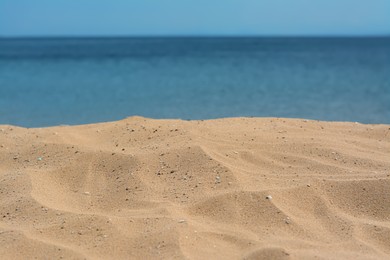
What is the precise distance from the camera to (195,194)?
13.8 ft

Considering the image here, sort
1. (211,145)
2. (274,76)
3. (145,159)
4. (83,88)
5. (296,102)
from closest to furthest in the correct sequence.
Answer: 1. (145,159)
2. (211,145)
3. (296,102)
4. (83,88)
5. (274,76)

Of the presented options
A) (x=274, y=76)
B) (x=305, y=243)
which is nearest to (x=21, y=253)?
(x=305, y=243)

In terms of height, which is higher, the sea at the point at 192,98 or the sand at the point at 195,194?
the sand at the point at 195,194

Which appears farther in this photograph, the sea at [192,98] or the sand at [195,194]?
the sea at [192,98]

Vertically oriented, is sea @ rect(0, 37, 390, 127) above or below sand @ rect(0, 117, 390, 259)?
below

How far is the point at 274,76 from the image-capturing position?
90.5 ft

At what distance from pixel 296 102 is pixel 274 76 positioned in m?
10.6

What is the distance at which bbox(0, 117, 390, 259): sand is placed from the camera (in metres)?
3.53

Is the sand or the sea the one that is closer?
the sand

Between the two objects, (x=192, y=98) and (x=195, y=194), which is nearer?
(x=195, y=194)

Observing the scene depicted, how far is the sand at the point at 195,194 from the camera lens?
139 inches

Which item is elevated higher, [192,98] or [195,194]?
[195,194]

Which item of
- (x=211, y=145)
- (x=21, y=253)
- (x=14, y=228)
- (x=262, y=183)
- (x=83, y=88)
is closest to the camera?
(x=21, y=253)

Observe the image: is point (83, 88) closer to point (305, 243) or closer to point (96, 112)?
point (96, 112)
